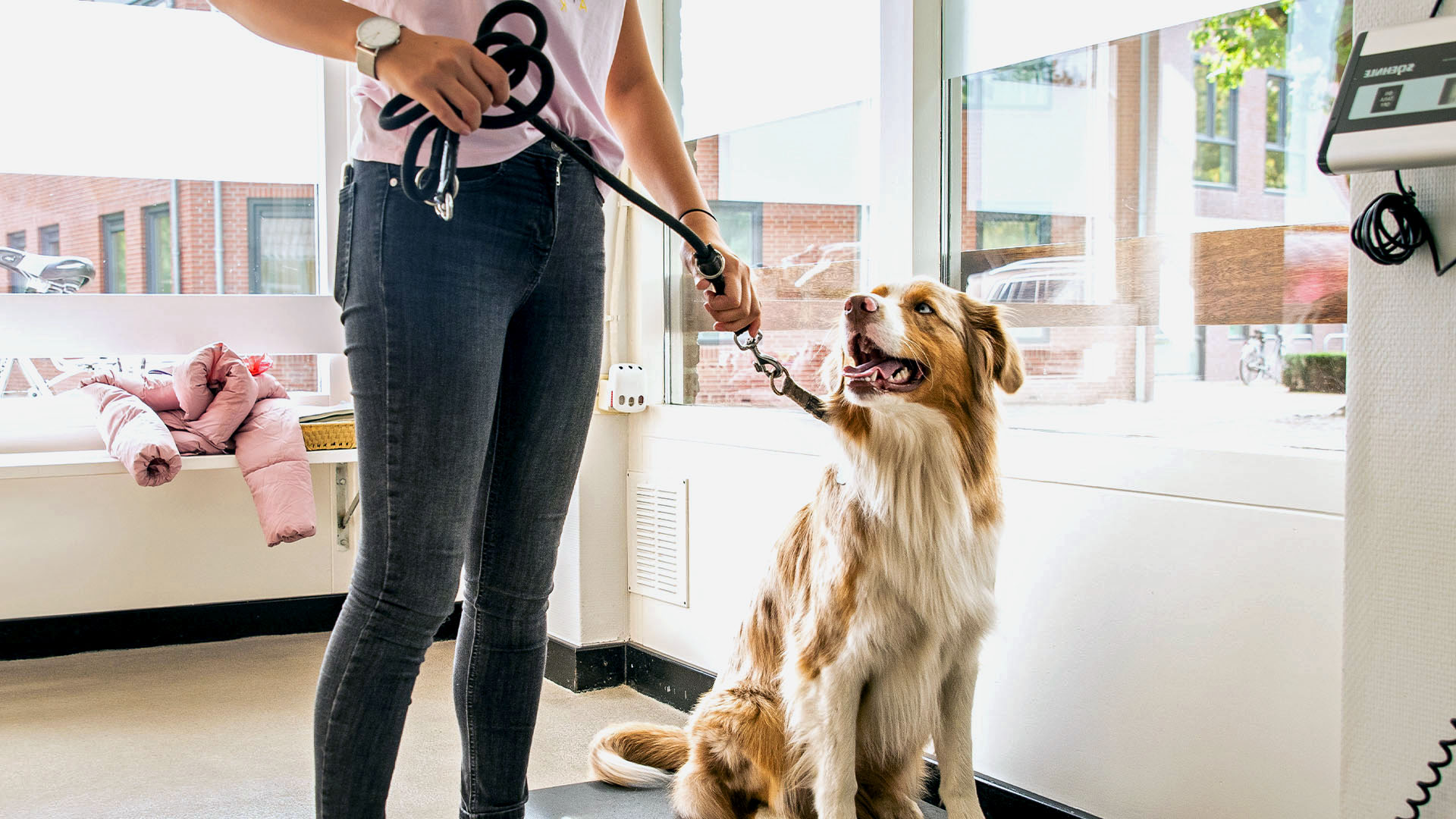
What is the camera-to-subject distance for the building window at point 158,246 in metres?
3.46

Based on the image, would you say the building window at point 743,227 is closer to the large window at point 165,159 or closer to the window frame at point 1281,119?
the window frame at point 1281,119

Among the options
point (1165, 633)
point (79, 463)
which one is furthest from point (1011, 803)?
point (79, 463)

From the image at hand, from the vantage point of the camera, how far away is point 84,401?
3.44 metres

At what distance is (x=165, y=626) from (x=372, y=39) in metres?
3.06

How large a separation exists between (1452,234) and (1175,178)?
2.37ft

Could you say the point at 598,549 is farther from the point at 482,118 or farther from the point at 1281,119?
the point at 482,118

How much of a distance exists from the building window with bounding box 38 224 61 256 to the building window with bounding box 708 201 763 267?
2.08 m

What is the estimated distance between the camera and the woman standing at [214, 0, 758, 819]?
1.02m

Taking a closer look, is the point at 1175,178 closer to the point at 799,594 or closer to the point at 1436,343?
the point at 1436,343

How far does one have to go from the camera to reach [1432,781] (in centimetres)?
110

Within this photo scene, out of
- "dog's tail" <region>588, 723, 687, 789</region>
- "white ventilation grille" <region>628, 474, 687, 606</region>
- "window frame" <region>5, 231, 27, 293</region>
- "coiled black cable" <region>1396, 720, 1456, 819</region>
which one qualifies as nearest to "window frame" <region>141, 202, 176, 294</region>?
"window frame" <region>5, 231, 27, 293</region>

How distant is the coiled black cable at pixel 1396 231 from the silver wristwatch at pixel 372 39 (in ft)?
3.19

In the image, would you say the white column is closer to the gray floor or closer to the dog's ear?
the dog's ear

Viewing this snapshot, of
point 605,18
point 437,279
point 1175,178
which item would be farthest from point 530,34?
point 1175,178
